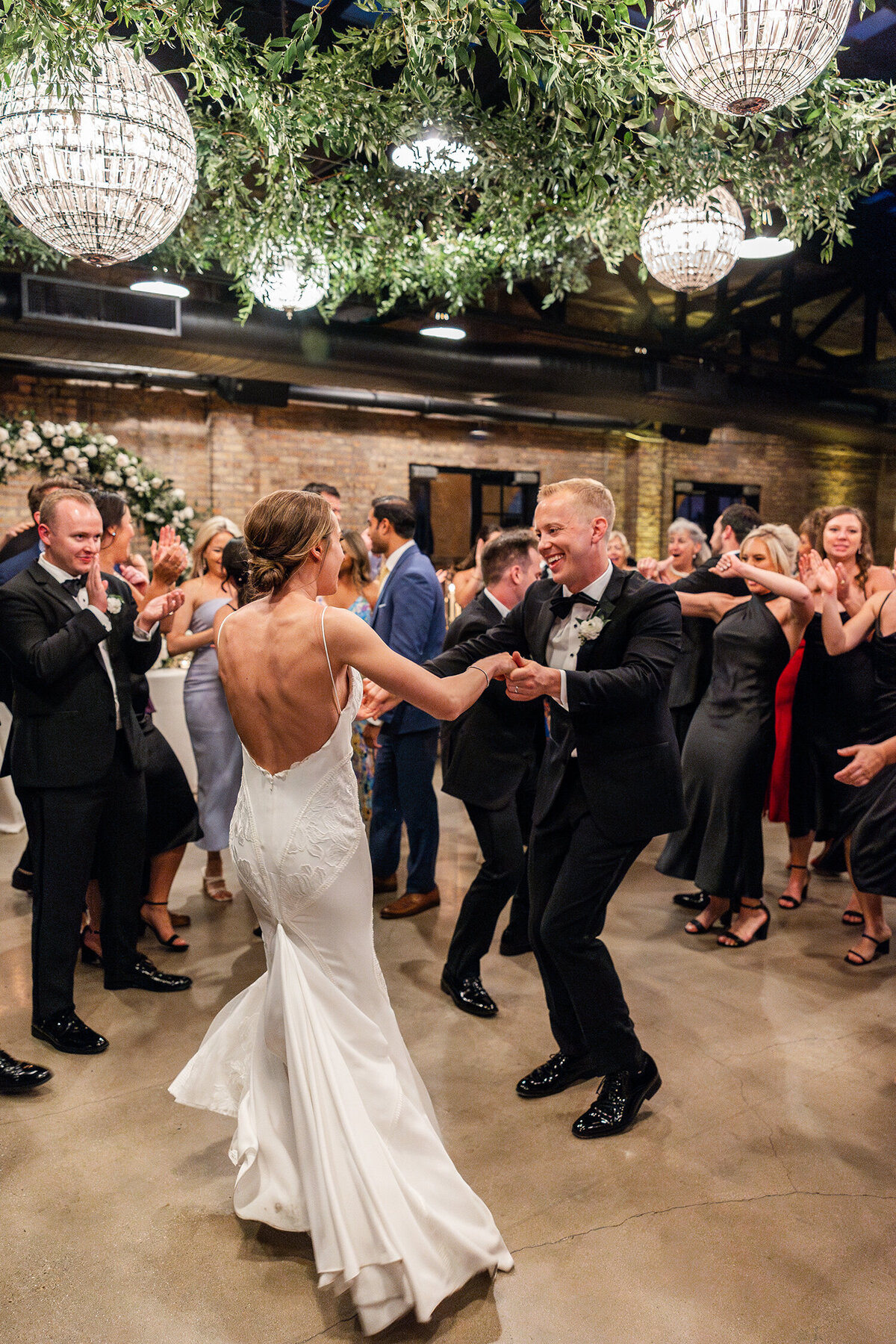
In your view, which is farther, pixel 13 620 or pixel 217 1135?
pixel 13 620

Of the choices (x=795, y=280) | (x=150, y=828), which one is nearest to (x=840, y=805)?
(x=150, y=828)

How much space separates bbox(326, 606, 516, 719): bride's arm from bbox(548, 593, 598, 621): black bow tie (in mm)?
551

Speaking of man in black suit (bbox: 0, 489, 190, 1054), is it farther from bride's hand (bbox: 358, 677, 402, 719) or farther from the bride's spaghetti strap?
the bride's spaghetti strap

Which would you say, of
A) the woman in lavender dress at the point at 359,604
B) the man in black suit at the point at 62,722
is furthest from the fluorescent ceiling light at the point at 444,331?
the man in black suit at the point at 62,722

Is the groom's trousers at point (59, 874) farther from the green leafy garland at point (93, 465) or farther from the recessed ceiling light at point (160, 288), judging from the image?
the green leafy garland at point (93, 465)

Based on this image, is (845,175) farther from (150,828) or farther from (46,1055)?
(46,1055)

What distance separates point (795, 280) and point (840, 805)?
7149 millimetres

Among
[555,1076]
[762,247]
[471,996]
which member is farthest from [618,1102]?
[762,247]

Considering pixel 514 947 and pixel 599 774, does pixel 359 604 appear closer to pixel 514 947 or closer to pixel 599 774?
pixel 514 947

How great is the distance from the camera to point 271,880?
6.78 ft

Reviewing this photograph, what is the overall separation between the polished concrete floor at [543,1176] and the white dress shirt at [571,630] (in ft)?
4.38

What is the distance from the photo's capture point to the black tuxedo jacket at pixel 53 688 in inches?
113

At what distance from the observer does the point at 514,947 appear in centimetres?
383

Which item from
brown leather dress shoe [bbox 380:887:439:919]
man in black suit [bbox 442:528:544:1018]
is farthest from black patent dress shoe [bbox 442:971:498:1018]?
brown leather dress shoe [bbox 380:887:439:919]
